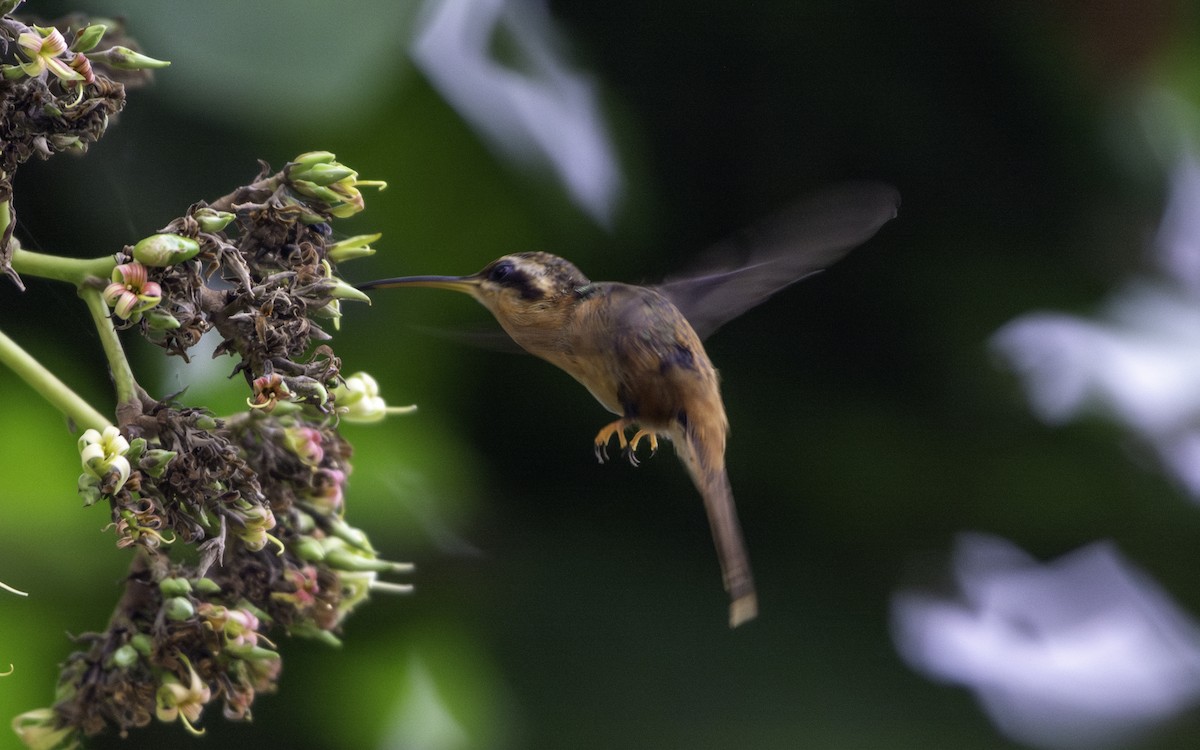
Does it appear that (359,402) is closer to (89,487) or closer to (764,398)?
(89,487)

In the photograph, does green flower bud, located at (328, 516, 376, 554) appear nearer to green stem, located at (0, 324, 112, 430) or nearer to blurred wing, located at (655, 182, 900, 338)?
green stem, located at (0, 324, 112, 430)

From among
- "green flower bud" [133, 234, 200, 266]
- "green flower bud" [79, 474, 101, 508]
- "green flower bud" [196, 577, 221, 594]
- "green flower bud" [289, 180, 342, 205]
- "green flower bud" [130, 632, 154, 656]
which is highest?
"green flower bud" [289, 180, 342, 205]

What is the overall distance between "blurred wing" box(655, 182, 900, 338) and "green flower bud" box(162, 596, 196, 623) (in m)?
0.80

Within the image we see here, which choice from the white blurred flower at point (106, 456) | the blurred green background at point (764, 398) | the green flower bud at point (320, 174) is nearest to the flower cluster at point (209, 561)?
the white blurred flower at point (106, 456)

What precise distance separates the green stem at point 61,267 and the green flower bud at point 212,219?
12cm

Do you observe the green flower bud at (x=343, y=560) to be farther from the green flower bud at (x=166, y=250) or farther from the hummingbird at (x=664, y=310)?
the green flower bud at (x=166, y=250)

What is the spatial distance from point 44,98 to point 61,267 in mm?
182

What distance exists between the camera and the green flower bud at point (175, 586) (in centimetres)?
134

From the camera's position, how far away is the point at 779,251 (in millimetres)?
1674

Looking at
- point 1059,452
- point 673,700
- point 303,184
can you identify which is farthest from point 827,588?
point 303,184

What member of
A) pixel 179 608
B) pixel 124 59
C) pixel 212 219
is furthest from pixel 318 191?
pixel 179 608

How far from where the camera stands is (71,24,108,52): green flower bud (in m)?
1.27

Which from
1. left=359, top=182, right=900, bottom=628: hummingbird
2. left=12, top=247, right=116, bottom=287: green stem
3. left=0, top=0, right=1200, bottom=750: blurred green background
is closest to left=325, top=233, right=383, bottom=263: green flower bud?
left=359, top=182, right=900, bottom=628: hummingbird

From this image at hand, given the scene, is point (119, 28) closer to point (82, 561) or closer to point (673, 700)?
point (82, 561)
